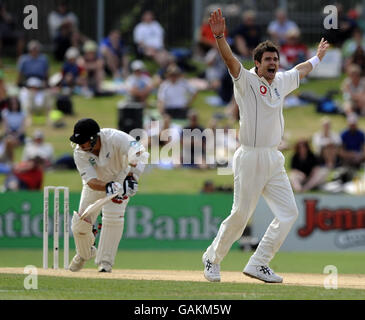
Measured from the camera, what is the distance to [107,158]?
38.0 feet

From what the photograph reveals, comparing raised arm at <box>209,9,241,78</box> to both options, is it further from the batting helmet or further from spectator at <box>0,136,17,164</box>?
spectator at <box>0,136,17,164</box>

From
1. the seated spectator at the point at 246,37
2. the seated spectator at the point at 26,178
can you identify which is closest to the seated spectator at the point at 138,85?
the seated spectator at the point at 246,37

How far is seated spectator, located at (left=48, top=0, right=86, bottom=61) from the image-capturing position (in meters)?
25.2

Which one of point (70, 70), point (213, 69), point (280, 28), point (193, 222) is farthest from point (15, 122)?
point (280, 28)

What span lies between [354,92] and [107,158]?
12.3 m

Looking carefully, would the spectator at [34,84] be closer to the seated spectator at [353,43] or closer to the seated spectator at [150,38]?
the seated spectator at [150,38]

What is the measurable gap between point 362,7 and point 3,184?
11.0 metres

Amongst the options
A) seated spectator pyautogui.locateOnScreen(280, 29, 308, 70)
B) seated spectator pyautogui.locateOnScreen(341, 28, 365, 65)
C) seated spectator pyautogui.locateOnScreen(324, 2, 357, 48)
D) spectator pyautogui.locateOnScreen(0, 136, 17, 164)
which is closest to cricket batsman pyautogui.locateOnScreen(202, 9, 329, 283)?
spectator pyautogui.locateOnScreen(0, 136, 17, 164)

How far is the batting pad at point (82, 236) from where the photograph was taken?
11.6m
